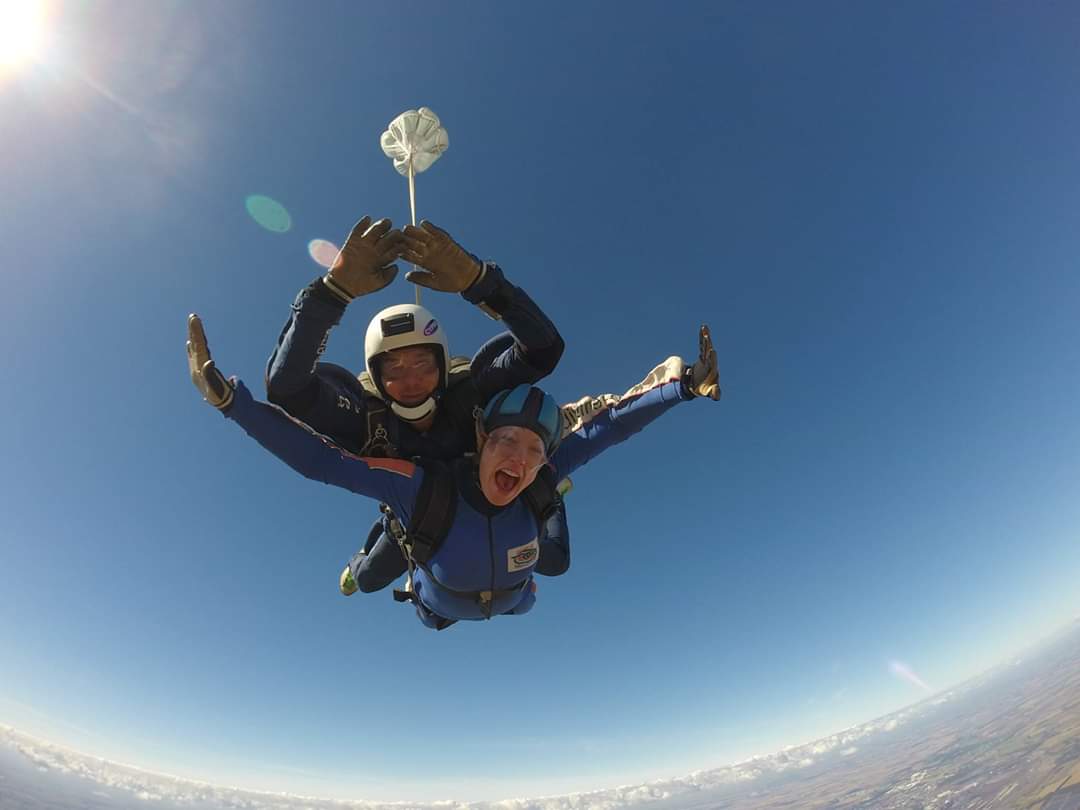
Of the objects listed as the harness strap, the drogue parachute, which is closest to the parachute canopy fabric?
the drogue parachute

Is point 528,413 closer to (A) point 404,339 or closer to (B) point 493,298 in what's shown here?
(B) point 493,298

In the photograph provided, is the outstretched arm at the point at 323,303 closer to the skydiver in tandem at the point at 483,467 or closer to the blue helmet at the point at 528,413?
the skydiver in tandem at the point at 483,467

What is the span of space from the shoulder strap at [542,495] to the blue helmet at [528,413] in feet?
1.16

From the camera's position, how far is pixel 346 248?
2092 mm

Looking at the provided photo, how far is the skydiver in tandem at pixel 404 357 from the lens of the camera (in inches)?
85.0

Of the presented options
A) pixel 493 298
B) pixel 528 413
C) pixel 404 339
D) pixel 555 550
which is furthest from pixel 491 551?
pixel 493 298

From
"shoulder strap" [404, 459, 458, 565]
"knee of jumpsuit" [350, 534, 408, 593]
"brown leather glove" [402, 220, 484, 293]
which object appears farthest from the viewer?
"knee of jumpsuit" [350, 534, 408, 593]

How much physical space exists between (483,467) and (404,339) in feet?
3.00

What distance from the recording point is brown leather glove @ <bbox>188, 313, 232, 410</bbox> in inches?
76.6

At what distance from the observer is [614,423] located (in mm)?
2764

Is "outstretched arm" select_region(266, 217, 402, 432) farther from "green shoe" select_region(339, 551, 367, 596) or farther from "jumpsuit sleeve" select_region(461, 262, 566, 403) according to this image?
"green shoe" select_region(339, 551, 367, 596)

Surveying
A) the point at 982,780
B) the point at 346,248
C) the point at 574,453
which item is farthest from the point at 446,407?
the point at 982,780

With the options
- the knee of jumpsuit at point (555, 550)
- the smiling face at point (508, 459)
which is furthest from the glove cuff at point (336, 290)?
the knee of jumpsuit at point (555, 550)

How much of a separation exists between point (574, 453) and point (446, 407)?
2.78 feet
